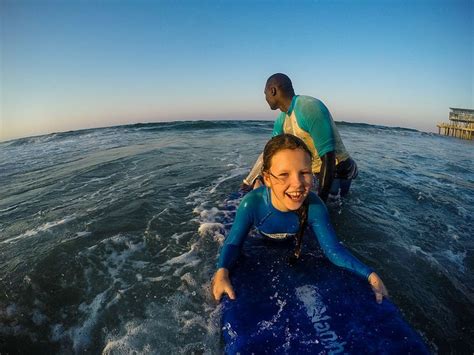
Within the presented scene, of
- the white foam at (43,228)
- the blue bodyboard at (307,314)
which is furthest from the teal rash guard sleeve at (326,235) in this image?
the white foam at (43,228)

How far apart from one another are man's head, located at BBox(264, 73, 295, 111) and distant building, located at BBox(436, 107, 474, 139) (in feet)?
160

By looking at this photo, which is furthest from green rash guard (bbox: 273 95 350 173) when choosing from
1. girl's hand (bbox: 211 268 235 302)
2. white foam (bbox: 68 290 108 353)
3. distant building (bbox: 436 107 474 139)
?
distant building (bbox: 436 107 474 139)

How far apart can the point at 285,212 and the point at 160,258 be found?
2.07 metres

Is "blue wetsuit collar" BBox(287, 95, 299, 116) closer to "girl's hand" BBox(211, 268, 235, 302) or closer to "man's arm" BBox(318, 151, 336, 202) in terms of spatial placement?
"man's arm" BBox(318, 151, 336, 202)

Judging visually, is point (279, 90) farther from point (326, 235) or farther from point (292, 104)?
point (326, 235)

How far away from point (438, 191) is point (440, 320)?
582 cm

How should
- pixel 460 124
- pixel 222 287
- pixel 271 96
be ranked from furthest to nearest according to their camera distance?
pixel 460 124, pixel 271 96, pixel 222 287

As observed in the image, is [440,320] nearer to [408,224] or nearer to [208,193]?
[408,224]

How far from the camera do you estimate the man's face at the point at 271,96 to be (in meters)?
4.68

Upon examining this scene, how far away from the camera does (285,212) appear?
2893mm

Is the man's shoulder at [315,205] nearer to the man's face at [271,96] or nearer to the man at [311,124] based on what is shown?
the man at [311,124]

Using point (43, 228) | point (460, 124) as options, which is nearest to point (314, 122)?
point (43, 228)

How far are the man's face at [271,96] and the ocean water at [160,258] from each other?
2.20 m

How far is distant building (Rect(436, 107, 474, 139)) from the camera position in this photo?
42500 millimetres
